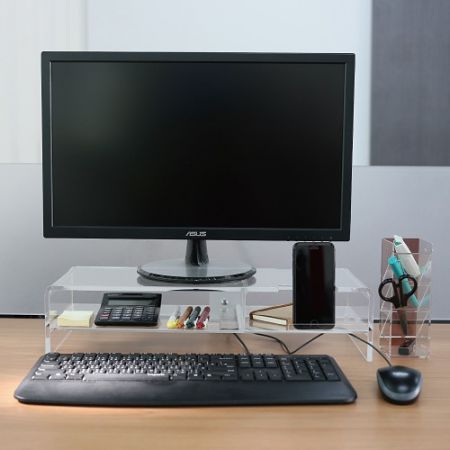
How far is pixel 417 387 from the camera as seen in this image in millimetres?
1014

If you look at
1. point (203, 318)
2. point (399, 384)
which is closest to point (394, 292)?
point (399, 384)

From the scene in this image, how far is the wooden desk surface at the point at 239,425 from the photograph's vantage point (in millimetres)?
878

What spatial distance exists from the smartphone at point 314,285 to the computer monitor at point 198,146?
3.8 inches

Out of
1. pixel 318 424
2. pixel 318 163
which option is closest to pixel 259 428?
pixel 318 424

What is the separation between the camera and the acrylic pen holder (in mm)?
1242

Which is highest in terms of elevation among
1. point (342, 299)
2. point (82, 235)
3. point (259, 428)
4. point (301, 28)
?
point (301, 28)

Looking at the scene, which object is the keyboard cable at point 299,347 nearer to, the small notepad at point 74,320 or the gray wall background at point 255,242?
the gray wall background at point 255,242

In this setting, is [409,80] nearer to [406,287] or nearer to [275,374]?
[406,287]

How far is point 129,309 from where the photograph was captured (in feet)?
4.22

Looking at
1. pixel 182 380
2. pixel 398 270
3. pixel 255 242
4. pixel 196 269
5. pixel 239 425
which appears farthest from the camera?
pixel 255 242

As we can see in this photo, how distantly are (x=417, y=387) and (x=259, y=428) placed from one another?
0.27m

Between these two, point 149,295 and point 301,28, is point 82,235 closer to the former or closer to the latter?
point 149,295

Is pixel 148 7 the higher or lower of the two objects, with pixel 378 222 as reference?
higher

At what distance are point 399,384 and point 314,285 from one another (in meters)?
0.28
